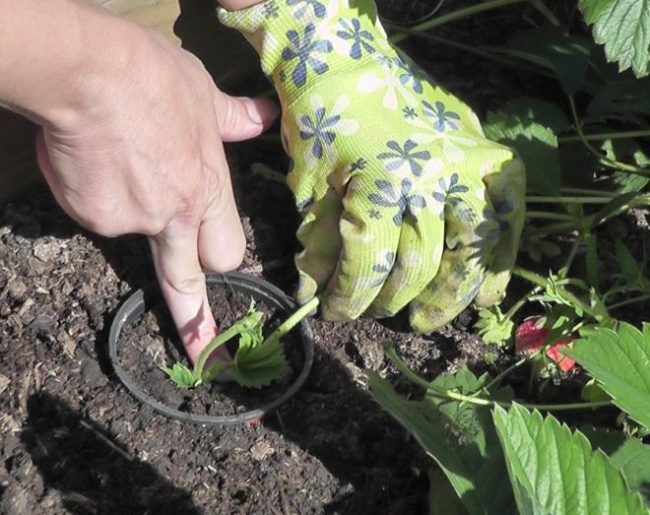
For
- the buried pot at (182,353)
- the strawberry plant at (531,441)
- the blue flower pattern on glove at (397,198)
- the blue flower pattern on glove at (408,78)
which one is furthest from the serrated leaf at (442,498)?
the blue flower pattern on glove at (408,78)

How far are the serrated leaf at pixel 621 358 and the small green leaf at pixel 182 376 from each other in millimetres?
547

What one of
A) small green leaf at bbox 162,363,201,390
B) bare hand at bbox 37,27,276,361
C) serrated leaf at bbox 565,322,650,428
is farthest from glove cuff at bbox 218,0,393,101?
serrated leaf at bbox 565,322,650,428

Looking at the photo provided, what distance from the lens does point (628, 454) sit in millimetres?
1368

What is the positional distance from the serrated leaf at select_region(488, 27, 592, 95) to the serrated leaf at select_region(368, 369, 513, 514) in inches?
21.0

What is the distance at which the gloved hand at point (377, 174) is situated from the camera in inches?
58.3

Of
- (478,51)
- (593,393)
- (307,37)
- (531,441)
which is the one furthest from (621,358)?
(478,51)

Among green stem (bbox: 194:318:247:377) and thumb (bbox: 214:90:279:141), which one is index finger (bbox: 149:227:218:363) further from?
thumb (bbox: 214:90:279:141)

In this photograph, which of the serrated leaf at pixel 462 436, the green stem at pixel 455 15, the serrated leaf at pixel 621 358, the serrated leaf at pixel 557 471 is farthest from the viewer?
the green stem at pixel 455 15

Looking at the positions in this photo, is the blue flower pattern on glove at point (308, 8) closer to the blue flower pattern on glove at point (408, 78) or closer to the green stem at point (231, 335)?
the blue flower pattern on glove at point (408, 78)

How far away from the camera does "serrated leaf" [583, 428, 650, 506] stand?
4.38 ft

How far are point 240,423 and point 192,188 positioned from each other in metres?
0.35

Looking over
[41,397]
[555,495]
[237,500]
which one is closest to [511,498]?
[555,495]

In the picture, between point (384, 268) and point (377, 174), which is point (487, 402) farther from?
point (377, 174)

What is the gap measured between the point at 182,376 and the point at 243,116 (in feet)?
1.34
